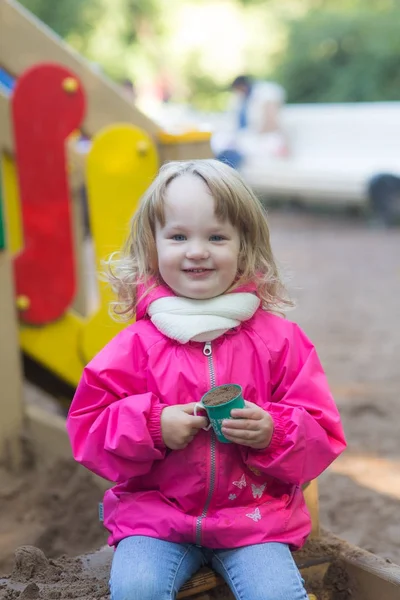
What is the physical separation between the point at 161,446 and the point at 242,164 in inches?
411

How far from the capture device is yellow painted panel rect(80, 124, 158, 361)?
324cm

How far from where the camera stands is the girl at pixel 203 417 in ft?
5.94

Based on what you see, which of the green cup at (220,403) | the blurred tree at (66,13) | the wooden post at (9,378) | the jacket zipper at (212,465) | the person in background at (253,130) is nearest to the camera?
the green cup at (220,403)

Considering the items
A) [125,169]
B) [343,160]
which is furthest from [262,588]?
[343,160]

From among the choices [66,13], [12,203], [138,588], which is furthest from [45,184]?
[66,13]

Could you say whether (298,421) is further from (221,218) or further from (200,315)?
(221,218)

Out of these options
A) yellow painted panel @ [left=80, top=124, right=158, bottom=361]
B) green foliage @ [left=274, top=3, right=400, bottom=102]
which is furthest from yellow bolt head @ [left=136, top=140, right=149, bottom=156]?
green foliage @ [left=274, top=3, right=400, bottom=102]

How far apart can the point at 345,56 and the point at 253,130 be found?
718cm

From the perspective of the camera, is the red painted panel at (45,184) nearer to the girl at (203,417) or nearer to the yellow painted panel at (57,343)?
the yellow painted panel at (57,343)

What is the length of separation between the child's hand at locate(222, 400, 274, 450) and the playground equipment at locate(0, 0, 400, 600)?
1522mm

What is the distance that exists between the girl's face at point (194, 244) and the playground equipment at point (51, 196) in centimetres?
133

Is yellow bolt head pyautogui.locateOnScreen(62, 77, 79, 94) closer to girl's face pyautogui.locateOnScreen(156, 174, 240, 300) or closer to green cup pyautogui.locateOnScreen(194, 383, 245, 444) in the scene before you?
girl's face pyautogui.locateOnScreen(156, 174, 240, 300)

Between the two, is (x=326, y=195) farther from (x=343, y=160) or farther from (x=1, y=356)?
(x=1, y=356)

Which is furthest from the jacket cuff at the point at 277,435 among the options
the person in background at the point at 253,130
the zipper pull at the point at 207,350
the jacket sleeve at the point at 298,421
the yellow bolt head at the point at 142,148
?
the person in background at the point at 253,130
